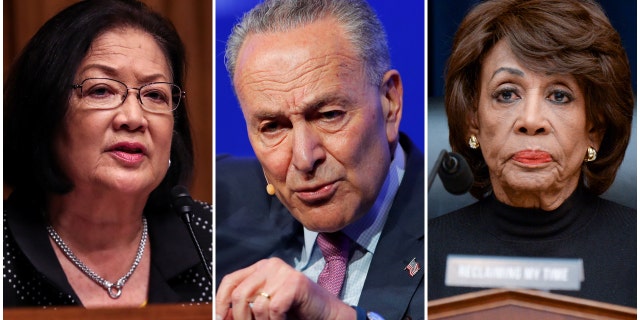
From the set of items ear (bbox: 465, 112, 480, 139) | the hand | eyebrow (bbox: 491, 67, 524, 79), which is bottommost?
the hand

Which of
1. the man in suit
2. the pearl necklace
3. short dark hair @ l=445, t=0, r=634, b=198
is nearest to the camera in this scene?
short dark hair @ l=445, t=0, r=634, b=198

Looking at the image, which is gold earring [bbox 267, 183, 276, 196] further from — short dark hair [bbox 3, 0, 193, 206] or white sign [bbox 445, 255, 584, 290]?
white sign [bbox 445, 255, 584, 290]

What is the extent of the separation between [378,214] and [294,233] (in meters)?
0.36

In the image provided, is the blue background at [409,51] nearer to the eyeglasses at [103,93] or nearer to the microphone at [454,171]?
the microphone at [454,171]

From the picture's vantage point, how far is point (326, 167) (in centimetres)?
379

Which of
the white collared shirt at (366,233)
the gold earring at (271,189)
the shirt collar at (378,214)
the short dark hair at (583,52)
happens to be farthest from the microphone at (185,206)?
the short dark hair at (583,52)

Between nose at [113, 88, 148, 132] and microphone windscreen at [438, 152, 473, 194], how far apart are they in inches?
49.4

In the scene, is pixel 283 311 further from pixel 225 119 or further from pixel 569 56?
pixel 569 56

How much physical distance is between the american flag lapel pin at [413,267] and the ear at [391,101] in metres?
0.51

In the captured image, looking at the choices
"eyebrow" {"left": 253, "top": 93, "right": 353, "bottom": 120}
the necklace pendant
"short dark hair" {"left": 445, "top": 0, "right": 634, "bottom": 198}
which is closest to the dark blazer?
"eyebrow" {"left": 253, "top": 93, "right": 353, "bottom": 120}

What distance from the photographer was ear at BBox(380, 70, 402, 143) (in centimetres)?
382

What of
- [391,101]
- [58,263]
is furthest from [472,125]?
[58,263]

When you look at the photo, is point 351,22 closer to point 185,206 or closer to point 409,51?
point 409,51

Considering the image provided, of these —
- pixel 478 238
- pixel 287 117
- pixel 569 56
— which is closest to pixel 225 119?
pixel 287 117
